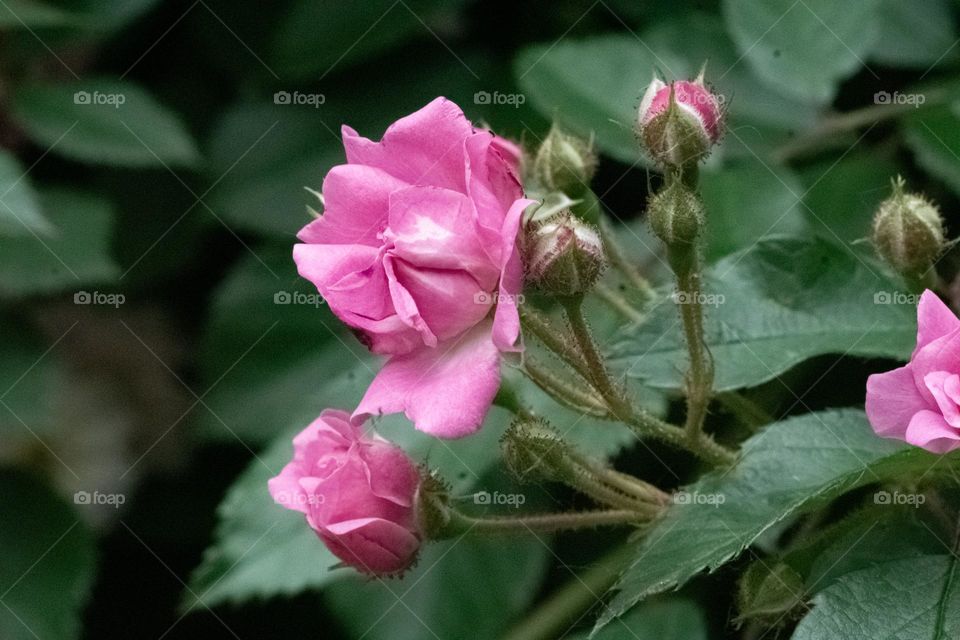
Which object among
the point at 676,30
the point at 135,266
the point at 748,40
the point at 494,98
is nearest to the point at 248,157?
the point at 135,266

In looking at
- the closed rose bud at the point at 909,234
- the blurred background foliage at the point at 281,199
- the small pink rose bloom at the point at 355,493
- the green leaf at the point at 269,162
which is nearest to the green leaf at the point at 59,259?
the blurred background foliage at the point at 281,199

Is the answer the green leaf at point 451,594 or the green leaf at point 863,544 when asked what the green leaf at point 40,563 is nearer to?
the green leaf at point 451,594

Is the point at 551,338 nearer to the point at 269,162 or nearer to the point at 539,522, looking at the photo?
the point at 539,522

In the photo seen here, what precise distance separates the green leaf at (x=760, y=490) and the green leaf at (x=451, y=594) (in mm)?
439

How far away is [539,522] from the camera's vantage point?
0.92m

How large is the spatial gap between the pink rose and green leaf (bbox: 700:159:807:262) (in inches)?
18.1

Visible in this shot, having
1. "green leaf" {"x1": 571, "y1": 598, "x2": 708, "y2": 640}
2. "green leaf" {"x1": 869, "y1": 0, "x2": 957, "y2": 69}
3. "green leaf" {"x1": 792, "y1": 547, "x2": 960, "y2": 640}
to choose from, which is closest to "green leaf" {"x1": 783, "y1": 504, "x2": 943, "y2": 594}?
"green leaf" {"x1": 792, "y1": 547, "x2": 960, "y2": 640}

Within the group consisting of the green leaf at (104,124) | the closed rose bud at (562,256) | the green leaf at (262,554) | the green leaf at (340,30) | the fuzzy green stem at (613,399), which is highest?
the green leaf at (340,30)

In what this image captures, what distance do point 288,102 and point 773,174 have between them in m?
0.75

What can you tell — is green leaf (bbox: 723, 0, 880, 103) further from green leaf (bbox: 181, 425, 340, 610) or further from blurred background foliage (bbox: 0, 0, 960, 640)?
green leaf (bbox: 181, 425, 340, 610)

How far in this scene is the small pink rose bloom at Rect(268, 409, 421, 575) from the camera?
85 centimetres

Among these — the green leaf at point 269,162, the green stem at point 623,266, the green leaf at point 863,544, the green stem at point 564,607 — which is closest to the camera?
the green leaf at point 863,544

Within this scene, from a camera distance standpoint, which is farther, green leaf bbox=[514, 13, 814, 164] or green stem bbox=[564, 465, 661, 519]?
green leaf bbox=[514, 13, 814, 164]

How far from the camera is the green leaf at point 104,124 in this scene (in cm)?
151
